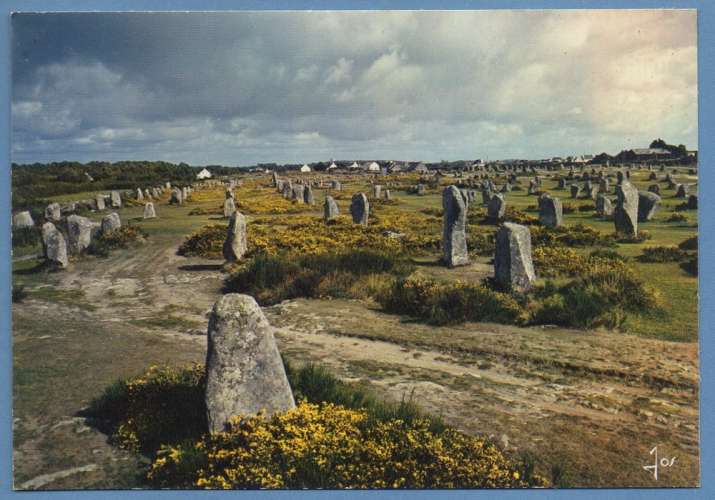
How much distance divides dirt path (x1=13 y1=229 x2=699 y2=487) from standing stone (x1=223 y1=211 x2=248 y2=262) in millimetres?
3910

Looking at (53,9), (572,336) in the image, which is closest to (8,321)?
(53,9)

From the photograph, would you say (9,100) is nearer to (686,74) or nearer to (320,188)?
(686,74)

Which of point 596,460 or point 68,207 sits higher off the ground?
point 68,207

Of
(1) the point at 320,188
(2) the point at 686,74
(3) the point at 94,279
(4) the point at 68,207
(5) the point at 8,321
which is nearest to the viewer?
(5) the point at 8,321

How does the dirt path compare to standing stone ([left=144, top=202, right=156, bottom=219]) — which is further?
standing stone ([left=144, top=202, right=156, bottom=219])

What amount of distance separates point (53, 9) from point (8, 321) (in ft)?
17.9

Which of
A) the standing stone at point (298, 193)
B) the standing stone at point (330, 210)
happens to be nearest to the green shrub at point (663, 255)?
the standing stone at point (330, 210)

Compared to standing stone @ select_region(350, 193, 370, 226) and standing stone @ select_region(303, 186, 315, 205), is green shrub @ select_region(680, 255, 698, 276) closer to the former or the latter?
standing stone @ select_region(350, 193, 370, 226)

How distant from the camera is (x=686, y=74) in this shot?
1018cm

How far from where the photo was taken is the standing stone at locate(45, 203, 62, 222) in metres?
23.9

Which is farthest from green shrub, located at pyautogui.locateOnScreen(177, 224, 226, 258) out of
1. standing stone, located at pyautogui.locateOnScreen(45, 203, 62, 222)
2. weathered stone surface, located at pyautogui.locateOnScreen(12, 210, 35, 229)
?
standing stone, located at pyautogui.locateOnScreen(45, 203, 62, 222)

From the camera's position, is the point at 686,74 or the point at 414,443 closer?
the point at 414,443

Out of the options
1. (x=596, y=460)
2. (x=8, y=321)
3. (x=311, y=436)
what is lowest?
(x=596, y=460)

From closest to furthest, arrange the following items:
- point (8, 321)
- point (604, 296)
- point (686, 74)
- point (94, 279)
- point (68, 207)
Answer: point (8, 321), point (686, 74), point (604, 296), point (94, 279), point (68, 207)
